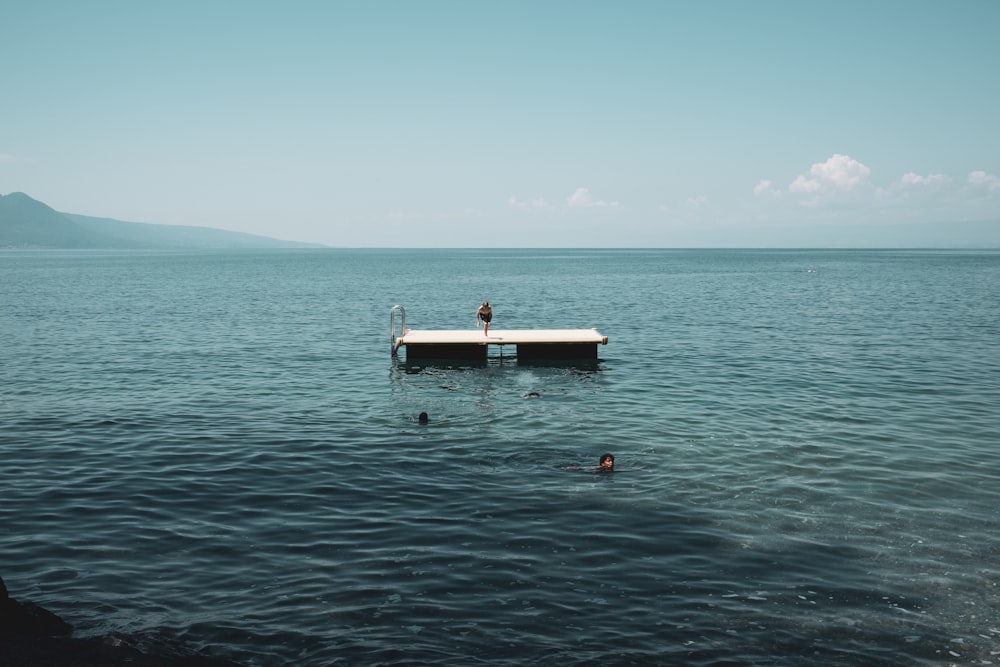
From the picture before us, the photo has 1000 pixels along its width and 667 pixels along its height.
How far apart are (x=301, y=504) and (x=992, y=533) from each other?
14.3m

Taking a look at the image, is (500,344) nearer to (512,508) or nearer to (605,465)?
(605,465)

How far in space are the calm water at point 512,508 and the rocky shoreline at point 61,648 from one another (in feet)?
2.54

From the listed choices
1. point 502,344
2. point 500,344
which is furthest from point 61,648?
point 502,344

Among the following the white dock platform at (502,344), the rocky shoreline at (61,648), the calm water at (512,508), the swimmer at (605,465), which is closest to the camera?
the rocky shoreline at (61,648)

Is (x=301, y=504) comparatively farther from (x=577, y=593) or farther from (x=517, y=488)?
(x=577, y=593)

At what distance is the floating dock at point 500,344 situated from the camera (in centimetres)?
3788

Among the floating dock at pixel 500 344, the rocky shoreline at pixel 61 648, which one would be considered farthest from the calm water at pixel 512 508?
the floating dock at pixel 500 344

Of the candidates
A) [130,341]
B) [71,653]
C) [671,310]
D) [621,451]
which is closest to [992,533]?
[621,451]

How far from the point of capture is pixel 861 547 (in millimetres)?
14844

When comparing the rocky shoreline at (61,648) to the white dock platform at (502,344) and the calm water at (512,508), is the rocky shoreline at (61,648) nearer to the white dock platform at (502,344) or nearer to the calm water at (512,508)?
the calm water at (512,508)

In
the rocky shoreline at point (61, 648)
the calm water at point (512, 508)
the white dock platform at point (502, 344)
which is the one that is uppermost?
the white dock platform at point (502, 344)

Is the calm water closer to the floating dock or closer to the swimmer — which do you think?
the swimmer

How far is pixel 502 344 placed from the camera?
3803 centimetres

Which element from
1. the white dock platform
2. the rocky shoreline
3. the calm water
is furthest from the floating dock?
the rocky shoreline
